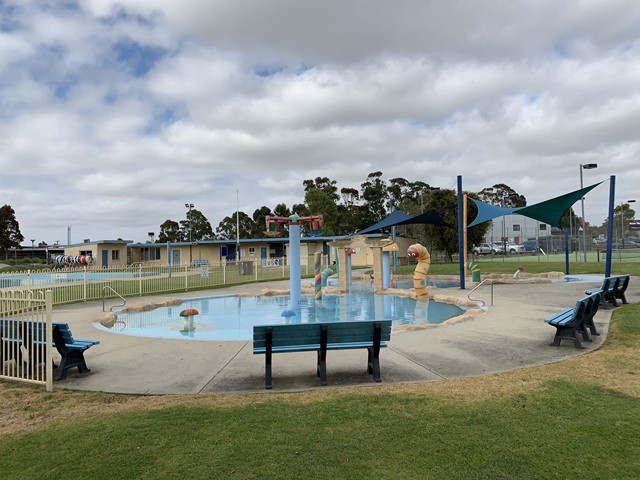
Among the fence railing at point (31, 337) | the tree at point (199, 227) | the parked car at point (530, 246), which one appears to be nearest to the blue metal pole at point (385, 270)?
the fence railing at point (31, 337)

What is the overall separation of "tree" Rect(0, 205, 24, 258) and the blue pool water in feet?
202

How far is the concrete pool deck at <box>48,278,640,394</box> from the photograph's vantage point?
18.0 feet

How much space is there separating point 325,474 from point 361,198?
68.0 meters

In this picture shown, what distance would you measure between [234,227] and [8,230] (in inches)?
1401

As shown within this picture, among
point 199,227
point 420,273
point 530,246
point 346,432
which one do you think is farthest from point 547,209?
point 199,227

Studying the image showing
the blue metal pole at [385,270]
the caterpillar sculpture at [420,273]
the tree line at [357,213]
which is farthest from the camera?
the tree line at [357,213]

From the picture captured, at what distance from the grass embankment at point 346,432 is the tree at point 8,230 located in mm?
71587

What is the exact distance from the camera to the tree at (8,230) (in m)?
62.5

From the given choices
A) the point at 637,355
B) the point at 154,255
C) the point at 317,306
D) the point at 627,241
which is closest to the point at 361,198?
the point at 154,255

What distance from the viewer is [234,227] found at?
82375 mm

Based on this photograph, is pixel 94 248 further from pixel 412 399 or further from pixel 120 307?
pixel 412 399

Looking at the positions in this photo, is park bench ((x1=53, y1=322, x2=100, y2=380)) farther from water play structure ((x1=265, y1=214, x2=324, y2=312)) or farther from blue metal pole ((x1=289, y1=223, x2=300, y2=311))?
blue metal pole ((x1=289, y1=223, x2=300, y2=311))

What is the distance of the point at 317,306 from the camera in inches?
605

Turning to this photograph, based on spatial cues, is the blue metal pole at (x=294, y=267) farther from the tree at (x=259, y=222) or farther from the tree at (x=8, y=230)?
the tree at (x=8, y=230)
